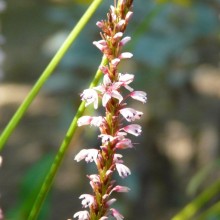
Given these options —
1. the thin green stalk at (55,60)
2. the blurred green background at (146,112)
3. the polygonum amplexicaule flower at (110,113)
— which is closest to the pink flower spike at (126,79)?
the polygonum amplexicaule flower at (110,113)

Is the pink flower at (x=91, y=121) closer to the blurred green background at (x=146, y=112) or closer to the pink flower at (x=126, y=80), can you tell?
the pink flower at (x=126, y=80)

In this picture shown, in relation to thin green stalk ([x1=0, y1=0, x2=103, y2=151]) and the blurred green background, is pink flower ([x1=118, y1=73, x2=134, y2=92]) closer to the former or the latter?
thin green stalk ([x1=0, y1=0, x2=103, y2=151])

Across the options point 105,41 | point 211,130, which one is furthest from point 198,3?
point 105,41

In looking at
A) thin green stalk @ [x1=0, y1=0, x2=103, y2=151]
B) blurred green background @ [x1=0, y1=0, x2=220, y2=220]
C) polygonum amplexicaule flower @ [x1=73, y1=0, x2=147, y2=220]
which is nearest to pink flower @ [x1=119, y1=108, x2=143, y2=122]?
polygonum amplexicaule flower @ [x1=73, y1=0, x2=147, y2=220]

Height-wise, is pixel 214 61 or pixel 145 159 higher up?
pixel 214 61

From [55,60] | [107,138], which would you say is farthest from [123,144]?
[55,60]

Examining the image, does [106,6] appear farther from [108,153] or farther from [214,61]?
[108,153]
